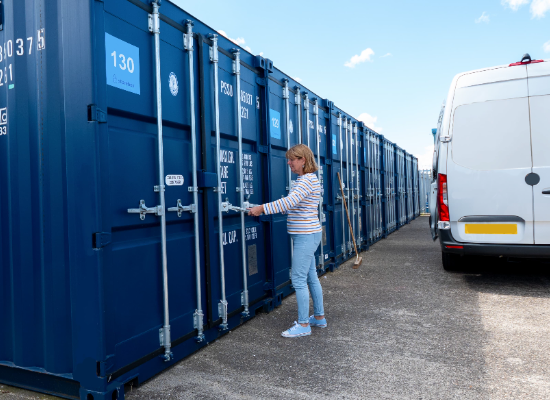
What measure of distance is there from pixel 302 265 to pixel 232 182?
42.1 inches

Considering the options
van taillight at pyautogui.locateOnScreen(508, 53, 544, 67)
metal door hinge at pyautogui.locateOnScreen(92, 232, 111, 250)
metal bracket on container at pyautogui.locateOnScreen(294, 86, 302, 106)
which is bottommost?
metal door hinge at pyautogui.locateOnScreen(92, 232, 111, 250)

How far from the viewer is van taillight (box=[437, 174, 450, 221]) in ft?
17.2

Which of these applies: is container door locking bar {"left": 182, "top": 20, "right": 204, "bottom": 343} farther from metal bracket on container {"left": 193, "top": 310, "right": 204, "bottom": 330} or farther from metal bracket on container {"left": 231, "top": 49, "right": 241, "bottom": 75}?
metal bracket on container {"left": 231, "top": 49, "right": 241, "bottom": 75}

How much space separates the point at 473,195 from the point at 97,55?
4364 millimetres

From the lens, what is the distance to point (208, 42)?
3.78 m

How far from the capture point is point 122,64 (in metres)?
2.83

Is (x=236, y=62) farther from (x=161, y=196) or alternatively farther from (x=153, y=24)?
(x=161, y=196)

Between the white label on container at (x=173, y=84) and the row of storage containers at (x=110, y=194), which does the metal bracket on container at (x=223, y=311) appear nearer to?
the row of storage containers at (x=110, y=194)

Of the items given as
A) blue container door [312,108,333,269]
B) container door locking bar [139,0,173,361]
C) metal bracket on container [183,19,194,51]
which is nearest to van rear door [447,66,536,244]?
blue container door [312,108,333,269]

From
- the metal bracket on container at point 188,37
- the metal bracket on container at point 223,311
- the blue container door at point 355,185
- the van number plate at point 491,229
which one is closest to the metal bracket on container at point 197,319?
the metal bracket on container at point 223,311

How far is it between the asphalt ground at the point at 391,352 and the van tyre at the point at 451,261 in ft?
2.51

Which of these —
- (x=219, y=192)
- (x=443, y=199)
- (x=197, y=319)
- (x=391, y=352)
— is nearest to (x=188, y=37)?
(x=219, y=192)

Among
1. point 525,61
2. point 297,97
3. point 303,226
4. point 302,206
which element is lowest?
point 303,226

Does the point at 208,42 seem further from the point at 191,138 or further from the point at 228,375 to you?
the point at 228,375
